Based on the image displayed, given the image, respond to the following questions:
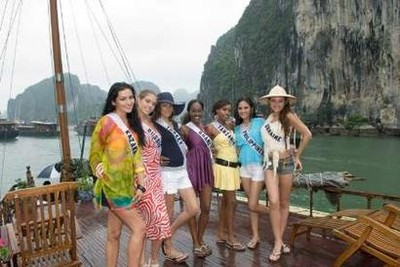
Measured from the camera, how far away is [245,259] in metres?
4.80

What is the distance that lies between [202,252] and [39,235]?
5.92 ft

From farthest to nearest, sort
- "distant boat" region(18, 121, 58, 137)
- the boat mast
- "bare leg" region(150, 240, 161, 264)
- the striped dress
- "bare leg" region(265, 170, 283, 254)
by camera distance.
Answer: "distant boat" region(18, 121, 58, 137) → the boat mast → "bare leg" region(265, 170, 283, 254) → "bare leg" region(150, 240, 161, 264) → the striped dress

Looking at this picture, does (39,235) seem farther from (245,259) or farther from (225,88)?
(225,88)

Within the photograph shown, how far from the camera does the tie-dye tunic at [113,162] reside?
3289 mm

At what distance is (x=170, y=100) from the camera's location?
14.5 ft

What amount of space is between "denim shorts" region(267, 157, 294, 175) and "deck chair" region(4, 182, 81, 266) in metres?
2.02

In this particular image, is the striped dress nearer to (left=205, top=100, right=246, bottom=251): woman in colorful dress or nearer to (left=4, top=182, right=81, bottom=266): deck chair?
(left=4, top=182, right=81, bottom=266): deck chair

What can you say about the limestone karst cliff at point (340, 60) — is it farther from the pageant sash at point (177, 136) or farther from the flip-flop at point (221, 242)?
the pageant sash at point (177, 136)

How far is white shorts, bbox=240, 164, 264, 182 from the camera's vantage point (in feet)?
15.8

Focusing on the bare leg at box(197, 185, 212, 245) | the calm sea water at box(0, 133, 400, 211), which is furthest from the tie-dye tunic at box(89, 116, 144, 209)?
the calm sea water at box(0, 133, 400, 211)

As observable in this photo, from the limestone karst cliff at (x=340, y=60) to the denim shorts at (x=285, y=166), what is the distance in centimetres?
6429

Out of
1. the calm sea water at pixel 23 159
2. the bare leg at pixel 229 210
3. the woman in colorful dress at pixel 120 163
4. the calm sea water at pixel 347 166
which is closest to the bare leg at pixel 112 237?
the woman in colorful dress at pixel 120 163

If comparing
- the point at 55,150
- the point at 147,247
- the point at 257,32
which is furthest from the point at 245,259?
the point at 257,32

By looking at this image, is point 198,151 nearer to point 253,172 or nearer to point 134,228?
point 253,172
